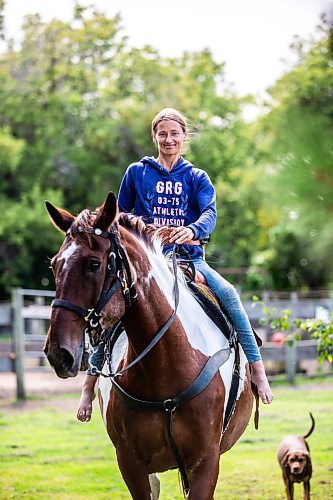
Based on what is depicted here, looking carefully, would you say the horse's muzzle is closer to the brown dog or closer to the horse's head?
the horse's head

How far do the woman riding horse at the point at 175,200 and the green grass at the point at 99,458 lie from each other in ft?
9.36

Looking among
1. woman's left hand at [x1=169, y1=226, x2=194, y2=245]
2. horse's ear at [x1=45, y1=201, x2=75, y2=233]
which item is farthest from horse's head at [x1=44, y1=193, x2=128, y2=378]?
woman's left hand at [x1=169, y1=226, x2=194, y2=245]

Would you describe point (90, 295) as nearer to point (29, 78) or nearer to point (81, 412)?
point (81, 412)

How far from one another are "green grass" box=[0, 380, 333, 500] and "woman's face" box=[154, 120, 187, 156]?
3.67m

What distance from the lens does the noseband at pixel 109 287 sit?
3.65m

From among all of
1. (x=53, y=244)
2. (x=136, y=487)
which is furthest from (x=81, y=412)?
(x=53, y=244)

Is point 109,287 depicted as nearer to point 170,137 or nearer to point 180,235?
point 180,235

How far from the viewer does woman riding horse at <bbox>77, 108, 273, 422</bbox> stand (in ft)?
15.7

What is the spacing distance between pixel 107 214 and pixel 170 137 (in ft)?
3.87

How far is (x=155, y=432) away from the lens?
4.24 metres

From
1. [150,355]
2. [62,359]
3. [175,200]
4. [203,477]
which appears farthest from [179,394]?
[175,200]

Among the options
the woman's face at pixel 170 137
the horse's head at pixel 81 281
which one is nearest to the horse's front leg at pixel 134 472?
the horse's head at pixel 81 281

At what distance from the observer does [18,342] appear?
1395cm

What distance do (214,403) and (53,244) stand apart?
28.8 m
